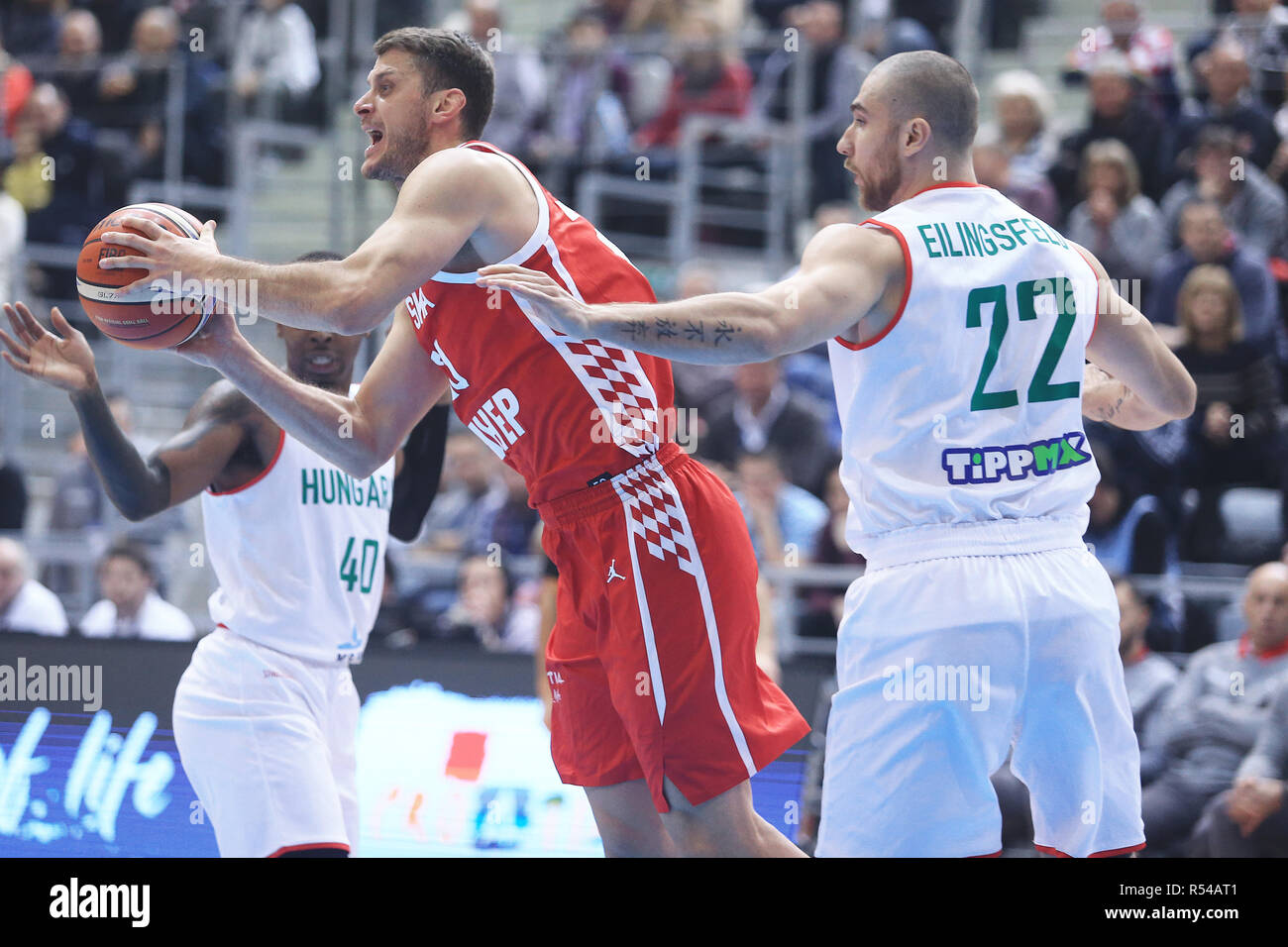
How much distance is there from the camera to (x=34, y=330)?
443 centimetres

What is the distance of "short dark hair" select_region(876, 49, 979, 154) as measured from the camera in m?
3.90

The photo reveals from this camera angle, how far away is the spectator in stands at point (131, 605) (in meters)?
7.97

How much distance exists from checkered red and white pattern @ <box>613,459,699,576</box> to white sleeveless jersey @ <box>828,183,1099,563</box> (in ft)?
1.76

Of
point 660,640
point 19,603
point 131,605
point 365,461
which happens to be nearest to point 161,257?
point 365,461

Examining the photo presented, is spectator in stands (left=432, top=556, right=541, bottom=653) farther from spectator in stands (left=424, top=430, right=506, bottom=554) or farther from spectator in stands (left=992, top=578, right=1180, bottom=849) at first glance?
spectator in stands (left=992, top=578, right=1180, bottom=849)

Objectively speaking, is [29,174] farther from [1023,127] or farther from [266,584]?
[266,584]

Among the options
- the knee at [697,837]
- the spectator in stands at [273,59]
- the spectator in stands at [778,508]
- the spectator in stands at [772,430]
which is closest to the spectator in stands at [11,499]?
the spectator in stands at [273,59]

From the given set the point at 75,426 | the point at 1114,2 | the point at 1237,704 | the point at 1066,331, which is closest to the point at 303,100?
the point at 75,426

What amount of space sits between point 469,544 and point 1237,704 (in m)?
4.82

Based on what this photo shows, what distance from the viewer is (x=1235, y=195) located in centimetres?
926

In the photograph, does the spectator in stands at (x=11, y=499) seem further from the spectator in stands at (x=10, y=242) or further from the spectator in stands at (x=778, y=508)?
the spectator in stands at (x=778, y=508)

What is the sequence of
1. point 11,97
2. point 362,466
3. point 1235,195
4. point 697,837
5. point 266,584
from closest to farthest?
1. point 697,837
2. point 362,466
3. point 266,584
4. point 1235,195
5. point 11,97

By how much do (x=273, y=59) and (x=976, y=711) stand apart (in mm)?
10994

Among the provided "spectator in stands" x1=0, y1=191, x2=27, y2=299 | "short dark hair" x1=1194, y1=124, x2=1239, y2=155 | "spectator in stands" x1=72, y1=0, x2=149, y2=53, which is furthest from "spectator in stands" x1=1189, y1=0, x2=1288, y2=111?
"spectator in stands" x1=72, y1=0, x2=149, y2=53
